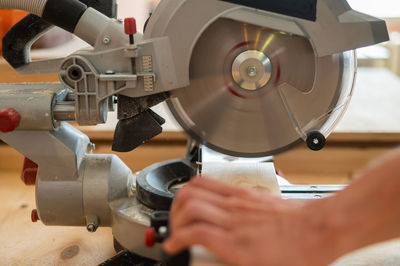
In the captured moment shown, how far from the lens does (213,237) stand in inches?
30.8

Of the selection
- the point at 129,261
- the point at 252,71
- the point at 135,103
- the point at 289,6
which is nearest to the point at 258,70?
the point at 252,71

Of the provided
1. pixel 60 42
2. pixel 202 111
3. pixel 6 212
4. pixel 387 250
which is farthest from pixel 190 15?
pixel 60 42

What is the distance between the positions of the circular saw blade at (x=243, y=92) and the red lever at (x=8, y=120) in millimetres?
358

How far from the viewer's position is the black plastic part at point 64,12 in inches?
43.8

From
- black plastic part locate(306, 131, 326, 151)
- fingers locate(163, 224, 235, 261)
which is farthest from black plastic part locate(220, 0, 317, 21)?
fingers locate(163, 224, 235, 261)

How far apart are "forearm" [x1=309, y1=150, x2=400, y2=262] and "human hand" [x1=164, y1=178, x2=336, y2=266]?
0.02 metres

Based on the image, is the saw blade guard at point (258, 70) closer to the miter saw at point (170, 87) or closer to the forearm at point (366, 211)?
the miter saw at point (170, 87)

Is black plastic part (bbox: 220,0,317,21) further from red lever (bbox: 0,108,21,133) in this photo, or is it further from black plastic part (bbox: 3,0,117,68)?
red lever (bbox: 0,108,21,133)

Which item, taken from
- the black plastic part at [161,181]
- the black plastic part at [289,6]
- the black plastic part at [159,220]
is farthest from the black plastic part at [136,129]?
the black plastic part at [289,6]

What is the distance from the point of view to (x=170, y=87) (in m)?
1.09

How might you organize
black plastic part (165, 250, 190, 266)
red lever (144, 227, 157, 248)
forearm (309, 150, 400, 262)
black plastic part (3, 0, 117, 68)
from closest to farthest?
forearm (309, 150, 400, 262) < black plastic part (165, 250, 190, 266) < red lever (144, 227, 157, 248) < black plastic part (3, 0, 117, 68)

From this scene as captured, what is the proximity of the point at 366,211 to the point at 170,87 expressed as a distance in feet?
1.72

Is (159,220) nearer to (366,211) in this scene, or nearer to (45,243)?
(366,211)

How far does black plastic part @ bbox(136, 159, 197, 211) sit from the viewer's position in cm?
117
